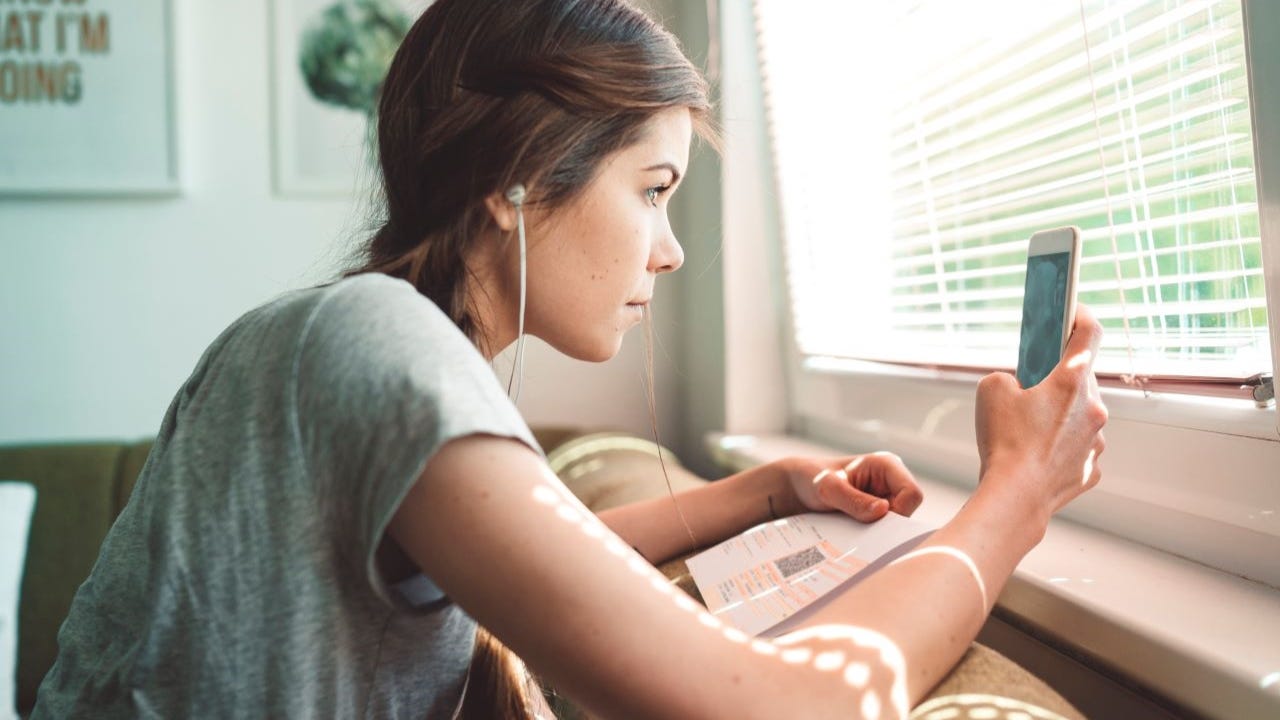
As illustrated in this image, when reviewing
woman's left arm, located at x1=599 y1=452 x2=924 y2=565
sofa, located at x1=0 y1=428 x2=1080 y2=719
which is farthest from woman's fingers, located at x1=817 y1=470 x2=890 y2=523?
sofa, located at x1=0 y1=428 x2=1080 y2=719

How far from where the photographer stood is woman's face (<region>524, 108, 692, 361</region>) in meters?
0.84

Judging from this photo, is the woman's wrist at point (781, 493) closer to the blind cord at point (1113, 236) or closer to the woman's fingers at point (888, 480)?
the woman's fingers at point (888, 480)

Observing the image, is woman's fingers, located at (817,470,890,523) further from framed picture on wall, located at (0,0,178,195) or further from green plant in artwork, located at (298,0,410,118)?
framed picture on wall, located at (0,0,178,195)

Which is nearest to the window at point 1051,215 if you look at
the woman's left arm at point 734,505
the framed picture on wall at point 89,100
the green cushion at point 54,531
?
the woman's left arm at point 734,505

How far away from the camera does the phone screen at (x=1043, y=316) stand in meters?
0.73

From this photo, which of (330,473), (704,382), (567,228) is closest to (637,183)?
(567,228)

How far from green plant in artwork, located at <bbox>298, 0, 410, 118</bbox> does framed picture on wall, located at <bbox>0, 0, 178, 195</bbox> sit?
277mm

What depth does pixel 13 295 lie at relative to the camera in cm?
195

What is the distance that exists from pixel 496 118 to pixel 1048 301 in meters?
0.47

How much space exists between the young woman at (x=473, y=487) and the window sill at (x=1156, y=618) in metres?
0.09

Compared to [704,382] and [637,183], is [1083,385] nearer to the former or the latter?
[637,183]

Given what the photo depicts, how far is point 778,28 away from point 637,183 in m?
0.96

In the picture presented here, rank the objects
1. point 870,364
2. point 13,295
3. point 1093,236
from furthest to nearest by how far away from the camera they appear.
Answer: point 13,295 → point 870,364 → point 1093,236

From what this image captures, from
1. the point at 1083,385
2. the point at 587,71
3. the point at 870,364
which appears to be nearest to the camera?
the point at 1083,385
